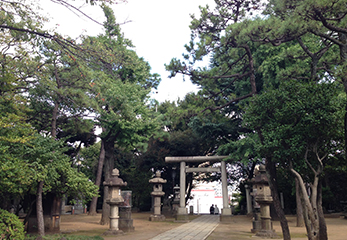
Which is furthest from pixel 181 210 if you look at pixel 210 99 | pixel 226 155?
pixel 210 99

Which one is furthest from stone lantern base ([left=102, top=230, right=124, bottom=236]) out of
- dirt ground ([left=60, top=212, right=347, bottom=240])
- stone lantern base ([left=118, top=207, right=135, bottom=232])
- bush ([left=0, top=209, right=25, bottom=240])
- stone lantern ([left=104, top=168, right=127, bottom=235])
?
bush ([left=0, top=209, right=25, bottom=240])

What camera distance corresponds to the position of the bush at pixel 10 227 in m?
7.02

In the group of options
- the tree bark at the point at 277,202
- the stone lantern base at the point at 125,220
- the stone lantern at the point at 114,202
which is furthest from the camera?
the stone lantern base at the point at 125,220

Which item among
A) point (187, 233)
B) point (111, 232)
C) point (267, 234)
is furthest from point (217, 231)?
point (111, 232)

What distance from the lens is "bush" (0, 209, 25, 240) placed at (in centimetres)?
702

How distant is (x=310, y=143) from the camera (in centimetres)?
725

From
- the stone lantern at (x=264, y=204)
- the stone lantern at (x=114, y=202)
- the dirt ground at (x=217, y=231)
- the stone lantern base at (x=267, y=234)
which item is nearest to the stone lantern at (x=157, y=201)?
the dirt ground at (x=217, y=231)

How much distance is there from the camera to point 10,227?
7.15 m

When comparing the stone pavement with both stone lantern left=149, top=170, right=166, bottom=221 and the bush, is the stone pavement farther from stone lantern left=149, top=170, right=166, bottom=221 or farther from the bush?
the bush

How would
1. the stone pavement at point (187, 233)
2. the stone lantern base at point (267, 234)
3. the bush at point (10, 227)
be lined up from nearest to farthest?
the bush at point (10, 227) < the stone lantern base at point (267, 234) < the stone pavement at point (187, 233)

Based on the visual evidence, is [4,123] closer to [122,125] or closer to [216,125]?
[122,125]

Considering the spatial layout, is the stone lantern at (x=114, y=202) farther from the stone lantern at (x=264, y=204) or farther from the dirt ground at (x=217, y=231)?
the stone lantern at (x=264, y=204)

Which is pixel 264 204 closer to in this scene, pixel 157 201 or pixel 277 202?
Answer: pixel 277 202

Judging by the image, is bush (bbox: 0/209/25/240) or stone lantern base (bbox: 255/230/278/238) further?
stone lantern base (bbox: 255/230/278/238)
